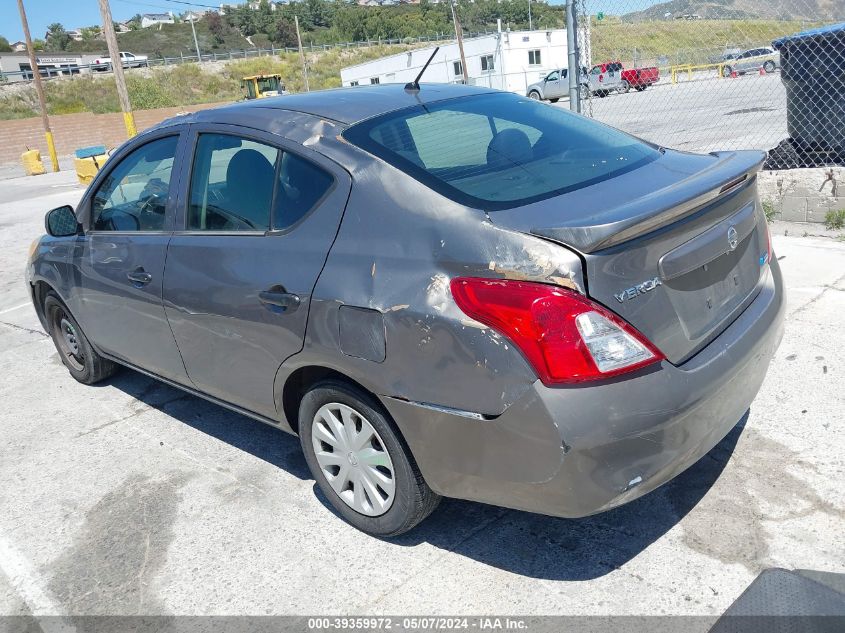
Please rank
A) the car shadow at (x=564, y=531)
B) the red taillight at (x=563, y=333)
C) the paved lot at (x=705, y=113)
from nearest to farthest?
the red taillight at (x=563, y=333) < the car shadow at (x=564, y=531) < the paved lot at (x=705, y=113)

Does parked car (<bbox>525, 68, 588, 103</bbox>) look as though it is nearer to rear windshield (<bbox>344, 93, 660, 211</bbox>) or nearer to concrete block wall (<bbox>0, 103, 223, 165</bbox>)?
concrete block wall (<bbox>0, 103, 223, 165</bbox>)

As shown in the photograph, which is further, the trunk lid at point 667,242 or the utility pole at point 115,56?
the utility pole at point 115,56

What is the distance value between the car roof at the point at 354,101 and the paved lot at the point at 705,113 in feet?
22.6

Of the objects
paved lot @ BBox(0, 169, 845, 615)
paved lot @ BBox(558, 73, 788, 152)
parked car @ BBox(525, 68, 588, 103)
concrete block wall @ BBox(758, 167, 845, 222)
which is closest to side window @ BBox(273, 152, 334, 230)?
paved lot @ BBox(0, 169, 845, 615)

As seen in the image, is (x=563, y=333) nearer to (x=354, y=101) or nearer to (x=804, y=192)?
(x=354, y=101)

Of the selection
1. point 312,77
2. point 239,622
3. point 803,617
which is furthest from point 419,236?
point 312,77

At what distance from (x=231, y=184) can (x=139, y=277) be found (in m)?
0.80

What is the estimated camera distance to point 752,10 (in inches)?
267

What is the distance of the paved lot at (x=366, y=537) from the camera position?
106 inches

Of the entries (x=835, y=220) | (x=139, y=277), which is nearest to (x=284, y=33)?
(x=835, y=220)

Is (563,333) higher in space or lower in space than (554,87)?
higher

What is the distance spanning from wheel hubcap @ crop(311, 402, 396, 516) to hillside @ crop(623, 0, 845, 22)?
5.44 m

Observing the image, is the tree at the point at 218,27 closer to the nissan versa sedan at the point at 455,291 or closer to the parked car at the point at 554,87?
the parked car at the point at 554,87

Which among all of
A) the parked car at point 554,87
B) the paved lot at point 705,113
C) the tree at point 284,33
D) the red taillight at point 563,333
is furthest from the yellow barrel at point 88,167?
the tree at point 284,33
